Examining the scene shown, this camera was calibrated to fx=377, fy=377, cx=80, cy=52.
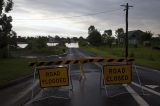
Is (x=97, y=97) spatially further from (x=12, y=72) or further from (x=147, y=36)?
(x=147, y=36)

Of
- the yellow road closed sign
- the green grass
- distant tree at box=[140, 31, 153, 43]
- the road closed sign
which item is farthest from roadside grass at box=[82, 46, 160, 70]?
distant tree at box=[140, 31, 153, 43]

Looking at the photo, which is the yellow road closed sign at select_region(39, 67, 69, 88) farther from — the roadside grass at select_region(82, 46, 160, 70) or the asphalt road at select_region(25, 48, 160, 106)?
the roadside grass at select_region(82, 46, 160, 70)

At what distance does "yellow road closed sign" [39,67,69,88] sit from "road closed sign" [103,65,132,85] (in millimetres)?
1478

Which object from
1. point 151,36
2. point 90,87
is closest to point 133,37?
point 151,36

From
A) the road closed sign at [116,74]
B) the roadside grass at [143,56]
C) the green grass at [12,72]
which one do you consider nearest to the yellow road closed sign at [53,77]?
the road closed sign at [116,74]

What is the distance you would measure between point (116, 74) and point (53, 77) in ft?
7.63

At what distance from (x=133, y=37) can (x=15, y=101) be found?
156698 millimetres

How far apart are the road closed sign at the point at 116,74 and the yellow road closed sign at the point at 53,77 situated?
1.48m

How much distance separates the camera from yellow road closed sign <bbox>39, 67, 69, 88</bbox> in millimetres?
13273

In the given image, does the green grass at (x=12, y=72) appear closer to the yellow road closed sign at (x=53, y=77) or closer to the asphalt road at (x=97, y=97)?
the yellow road closed sign at (x=53, y=77)

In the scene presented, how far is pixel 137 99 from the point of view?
1171 centimetres

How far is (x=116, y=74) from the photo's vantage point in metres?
13.8

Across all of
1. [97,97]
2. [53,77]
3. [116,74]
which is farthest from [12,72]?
[97,97]

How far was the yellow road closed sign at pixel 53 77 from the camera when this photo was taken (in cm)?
1327
